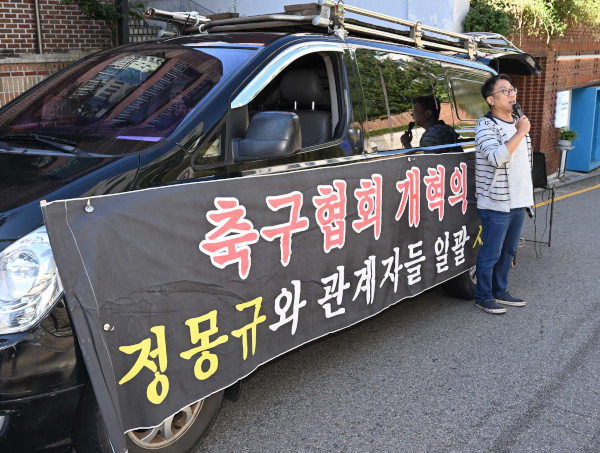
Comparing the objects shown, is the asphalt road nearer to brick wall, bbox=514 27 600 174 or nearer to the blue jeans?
the blue jeans

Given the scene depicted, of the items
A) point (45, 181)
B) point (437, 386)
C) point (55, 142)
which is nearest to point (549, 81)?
point (437, 386)

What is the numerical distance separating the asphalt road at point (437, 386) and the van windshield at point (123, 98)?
1.70 meters

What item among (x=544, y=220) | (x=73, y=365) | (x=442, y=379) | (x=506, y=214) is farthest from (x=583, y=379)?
(x=544, y=220)

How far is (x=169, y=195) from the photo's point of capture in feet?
9.50

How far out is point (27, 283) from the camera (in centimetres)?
260

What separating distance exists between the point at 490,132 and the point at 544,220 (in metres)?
4.69

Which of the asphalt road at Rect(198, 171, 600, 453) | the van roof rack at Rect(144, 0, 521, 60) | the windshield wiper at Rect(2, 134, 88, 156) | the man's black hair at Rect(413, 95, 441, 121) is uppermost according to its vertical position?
the van roof rack at Rect(144, 0, 521, 60)

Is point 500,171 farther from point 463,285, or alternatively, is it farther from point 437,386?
point 437,386

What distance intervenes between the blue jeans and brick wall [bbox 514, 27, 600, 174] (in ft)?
27.6

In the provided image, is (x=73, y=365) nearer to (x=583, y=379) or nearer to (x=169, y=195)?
(x=169, y=195)

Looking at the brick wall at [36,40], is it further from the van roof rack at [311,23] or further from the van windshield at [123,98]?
the van windshield at [123,98]

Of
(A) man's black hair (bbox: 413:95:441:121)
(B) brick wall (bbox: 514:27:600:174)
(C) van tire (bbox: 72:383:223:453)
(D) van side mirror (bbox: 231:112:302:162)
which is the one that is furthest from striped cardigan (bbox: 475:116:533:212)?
(B) brick wall (bbox: 514:27:600:174)

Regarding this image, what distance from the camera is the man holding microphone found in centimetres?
515

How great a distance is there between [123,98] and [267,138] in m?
0.96
